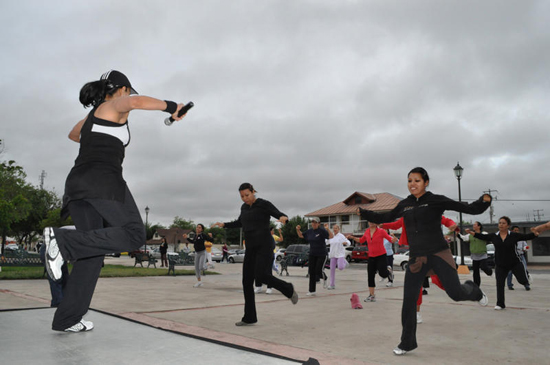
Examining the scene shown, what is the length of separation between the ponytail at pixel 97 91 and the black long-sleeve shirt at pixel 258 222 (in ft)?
8.18

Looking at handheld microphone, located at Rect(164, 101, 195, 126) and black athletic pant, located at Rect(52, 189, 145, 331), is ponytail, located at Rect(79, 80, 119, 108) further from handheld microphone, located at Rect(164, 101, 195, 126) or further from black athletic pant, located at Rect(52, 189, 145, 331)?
black athletic pant, located at Rect(52, 189, 145, 331)

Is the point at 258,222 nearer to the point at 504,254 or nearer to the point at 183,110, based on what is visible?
the point at 183,110

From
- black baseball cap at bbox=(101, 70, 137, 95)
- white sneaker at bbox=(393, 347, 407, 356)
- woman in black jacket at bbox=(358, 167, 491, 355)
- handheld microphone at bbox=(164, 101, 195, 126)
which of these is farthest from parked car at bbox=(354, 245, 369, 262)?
handheld microphone at bbox=(164, 101, 195, 126)

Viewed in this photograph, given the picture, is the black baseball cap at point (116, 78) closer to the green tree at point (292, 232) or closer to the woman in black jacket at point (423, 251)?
the woman in black jacket at point (423, 251)

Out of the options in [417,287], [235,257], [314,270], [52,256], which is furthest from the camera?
[235,257]

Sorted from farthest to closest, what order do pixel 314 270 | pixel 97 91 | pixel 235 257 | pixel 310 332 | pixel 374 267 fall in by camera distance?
1. pixel 235 257
2. pixel 314 270
3. pixel 374 267
4. pixel 310 332
5. pixel 97 91

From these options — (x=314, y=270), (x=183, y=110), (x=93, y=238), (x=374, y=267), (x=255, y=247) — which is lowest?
(x=314, y=270)

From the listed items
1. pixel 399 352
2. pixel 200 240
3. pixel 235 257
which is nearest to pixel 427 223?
pixel 399 352

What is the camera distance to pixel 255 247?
16.9ft

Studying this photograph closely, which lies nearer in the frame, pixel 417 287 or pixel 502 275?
pixel 417 287

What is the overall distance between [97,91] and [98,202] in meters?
0.96

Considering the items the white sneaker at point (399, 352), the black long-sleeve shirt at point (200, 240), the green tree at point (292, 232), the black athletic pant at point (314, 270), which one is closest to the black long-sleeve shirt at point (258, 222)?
the white sneaker at point (399, 352)

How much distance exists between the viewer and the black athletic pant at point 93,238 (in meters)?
2.90

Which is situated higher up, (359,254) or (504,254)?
(504,254)
